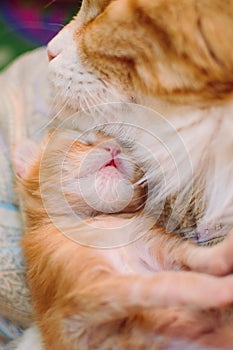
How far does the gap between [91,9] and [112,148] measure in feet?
0.57

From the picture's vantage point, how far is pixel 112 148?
0.89 m

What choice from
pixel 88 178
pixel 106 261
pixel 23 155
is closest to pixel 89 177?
pixel 88 178

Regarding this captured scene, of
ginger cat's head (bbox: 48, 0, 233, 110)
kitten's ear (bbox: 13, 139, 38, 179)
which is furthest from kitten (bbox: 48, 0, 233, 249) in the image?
kitten's ear (bbox: 13, 139, 38, 179)

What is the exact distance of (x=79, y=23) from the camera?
33.6 inches

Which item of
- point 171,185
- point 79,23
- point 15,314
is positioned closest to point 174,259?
point 171,185

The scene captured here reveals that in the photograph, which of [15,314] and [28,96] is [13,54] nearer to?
[28,96]

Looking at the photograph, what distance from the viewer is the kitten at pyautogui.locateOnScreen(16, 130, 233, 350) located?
75 centimetres

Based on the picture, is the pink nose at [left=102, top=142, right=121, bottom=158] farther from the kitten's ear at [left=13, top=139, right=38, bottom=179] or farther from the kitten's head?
the kitten's ear at [left=13, top=139, right=38, bottom=179]

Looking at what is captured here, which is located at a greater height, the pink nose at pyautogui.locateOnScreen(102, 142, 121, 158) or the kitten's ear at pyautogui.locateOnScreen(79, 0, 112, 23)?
the kitten's ear at pyautogui.locateOnScreen(79, 0, 112, 23)

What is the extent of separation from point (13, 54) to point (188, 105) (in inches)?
48.2

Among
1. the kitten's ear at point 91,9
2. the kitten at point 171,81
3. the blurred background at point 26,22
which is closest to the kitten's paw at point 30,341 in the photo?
the kitten at point 171,81

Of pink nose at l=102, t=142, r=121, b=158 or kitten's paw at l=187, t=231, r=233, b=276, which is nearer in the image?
kitten's paw at l=187, t=231, r=233, b=276

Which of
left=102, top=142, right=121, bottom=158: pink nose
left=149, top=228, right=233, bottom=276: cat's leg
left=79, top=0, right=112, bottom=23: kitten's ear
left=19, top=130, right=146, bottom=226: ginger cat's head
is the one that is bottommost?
left=149, top=228, right=233, bottom=276: cat's leg

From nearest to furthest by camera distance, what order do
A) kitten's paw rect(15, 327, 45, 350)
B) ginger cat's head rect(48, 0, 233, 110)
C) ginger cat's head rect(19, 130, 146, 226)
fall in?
ginger cat's head rect(48, 0, 233, 110)
ginger cat's head rect(19, 130, 146, 226)
kitten's paw rect(15, 327, 45, 350)
